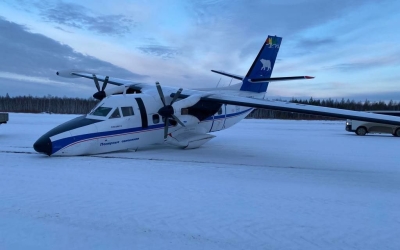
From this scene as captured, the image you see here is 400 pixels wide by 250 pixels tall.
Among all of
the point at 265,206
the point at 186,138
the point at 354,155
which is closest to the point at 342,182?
the point at 265,206

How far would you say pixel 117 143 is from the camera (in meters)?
11.7

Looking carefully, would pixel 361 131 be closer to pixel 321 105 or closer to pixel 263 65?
pixel 263 65

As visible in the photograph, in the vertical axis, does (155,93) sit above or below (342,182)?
above

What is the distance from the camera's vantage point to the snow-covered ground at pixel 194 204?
13.9 ft

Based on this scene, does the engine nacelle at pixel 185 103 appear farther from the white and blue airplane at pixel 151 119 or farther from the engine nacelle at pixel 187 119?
the engine nacelle at pixel 187 119

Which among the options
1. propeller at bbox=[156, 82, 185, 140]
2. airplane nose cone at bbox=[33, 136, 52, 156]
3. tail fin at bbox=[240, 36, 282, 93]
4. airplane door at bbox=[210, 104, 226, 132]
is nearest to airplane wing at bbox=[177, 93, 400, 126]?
propeller at bbox=[156, 82, 185, 140]

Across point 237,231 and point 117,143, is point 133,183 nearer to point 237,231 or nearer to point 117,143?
point 237,231

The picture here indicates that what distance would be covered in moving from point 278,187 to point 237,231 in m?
2.91

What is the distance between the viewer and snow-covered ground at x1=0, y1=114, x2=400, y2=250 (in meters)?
4.23

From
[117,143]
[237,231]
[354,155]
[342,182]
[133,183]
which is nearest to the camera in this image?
[237,231]

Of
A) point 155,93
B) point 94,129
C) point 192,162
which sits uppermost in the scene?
point 155,93

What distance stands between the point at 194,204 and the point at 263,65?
581 inches

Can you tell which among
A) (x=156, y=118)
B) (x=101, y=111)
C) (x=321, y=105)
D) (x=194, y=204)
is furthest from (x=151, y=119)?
(x=321, y=105)

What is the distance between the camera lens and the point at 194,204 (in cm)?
573
